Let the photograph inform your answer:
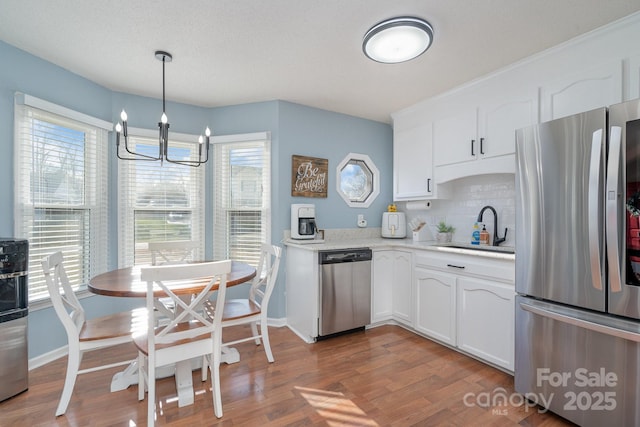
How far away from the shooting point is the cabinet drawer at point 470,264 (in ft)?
6.93

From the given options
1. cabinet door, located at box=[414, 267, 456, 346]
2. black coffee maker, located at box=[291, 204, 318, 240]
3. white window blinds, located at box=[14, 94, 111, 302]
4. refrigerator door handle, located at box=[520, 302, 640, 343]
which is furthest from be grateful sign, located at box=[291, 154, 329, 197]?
refrigerator door handle, located at box=[520, 302, 640, 343]

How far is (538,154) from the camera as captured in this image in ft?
5.71

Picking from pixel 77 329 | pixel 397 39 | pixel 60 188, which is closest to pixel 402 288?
pixel 397 39

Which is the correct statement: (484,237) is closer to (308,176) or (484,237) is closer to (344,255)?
(344,255)

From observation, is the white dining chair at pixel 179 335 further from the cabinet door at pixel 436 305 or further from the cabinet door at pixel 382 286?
the cabinet door at pixel 436 305

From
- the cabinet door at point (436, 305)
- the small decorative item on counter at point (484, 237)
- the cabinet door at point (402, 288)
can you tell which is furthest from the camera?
the cabinet door at point (402, 288)

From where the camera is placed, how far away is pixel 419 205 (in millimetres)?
3363

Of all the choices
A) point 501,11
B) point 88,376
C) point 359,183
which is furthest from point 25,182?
point 501,11

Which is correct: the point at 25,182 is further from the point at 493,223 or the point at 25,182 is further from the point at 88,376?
the point at 493,223

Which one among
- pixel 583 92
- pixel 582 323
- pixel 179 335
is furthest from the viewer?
pixel 583 92

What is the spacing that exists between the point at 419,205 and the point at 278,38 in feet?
7.39

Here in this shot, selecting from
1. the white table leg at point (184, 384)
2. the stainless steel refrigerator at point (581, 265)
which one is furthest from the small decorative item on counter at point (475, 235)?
the white table leg at point (184, 384)

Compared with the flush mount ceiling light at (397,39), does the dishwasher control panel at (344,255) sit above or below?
below

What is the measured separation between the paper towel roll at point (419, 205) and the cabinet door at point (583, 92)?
53.0 inches
